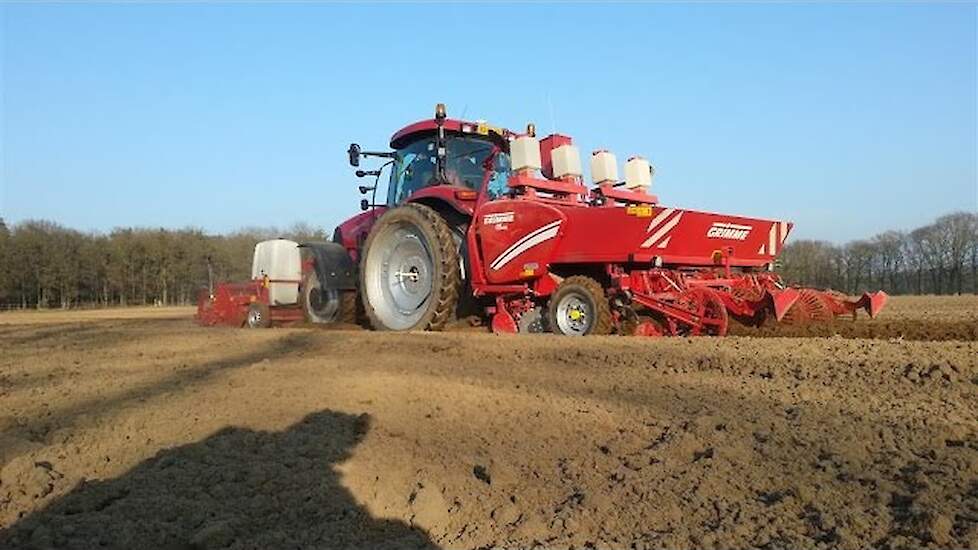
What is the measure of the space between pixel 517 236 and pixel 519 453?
4740mm

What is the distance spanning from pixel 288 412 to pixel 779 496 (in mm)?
2817

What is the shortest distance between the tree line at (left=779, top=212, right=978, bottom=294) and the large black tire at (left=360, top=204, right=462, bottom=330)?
137 feet

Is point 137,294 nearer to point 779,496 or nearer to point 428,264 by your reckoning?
point 428,264

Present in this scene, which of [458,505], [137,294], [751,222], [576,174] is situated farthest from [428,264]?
[137,294]

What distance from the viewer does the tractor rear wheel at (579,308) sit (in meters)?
7.88

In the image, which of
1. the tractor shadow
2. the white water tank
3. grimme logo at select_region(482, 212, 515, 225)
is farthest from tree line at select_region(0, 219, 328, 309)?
the tractor shadow

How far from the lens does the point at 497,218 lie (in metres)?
8.60

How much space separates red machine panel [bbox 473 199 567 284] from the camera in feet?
27.1

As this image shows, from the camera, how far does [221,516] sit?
314cm

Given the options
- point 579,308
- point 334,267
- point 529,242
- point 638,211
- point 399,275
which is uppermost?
point 638,211

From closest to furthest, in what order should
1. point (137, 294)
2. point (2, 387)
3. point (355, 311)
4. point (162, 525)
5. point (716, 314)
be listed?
1. point (162, 525)
2. point (2, 387)
3. point (716, 314)
4. point (355, 311)
5. point (137, 294)

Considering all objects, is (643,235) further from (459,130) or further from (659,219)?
(459,130)

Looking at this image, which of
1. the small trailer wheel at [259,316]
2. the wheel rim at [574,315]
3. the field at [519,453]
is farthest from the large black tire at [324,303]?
the field at [519,453]

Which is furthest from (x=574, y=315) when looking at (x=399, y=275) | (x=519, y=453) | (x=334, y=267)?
(x=334, y=267)
